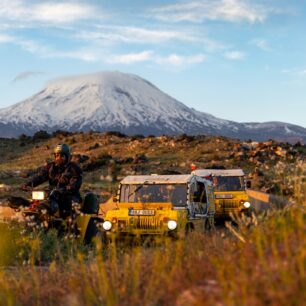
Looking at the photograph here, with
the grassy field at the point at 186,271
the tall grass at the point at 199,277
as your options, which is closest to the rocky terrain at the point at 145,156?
the grassy field at the point at 186,271

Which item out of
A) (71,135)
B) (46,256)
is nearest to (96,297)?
(46,256)

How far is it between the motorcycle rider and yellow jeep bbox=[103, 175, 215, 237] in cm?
94

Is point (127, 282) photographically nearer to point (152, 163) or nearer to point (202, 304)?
point (202, 304)

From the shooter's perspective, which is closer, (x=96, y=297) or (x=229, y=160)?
(x=96, y=297)

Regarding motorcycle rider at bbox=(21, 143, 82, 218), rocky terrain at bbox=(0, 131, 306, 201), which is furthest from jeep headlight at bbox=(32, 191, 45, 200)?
rocky terrain at bbox=(0, 131, 306, 201)

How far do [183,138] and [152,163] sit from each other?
384 inches

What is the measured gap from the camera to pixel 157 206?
46.3 ft

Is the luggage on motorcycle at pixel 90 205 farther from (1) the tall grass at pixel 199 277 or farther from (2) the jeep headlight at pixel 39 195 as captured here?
(1) the tall grass at pixel 199 277

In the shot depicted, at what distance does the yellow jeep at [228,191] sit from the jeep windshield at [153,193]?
6.64m

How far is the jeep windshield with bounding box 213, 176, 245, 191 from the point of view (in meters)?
21.8

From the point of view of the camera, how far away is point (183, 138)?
5566 centimetres

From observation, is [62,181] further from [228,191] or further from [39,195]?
[228,191]

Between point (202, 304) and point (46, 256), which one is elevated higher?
point (202, 304)

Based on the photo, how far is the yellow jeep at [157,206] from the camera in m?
13.1
